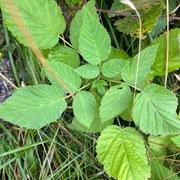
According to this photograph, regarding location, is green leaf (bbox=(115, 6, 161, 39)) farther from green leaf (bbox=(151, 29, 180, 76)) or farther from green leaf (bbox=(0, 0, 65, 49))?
green leaf (bbox=(0, 0, 65, 49))

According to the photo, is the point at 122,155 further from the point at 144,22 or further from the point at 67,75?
the point at 144,22

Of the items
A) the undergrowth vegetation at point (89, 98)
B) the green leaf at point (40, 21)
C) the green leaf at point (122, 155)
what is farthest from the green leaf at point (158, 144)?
the green leaf at point (40, 21)

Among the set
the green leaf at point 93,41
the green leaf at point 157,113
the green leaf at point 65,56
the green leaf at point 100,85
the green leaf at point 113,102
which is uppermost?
the green leaf at point 93,41

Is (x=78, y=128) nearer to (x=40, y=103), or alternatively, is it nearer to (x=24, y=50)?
(x=40, y=103)

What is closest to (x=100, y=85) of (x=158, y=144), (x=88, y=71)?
(x=88, y=71)

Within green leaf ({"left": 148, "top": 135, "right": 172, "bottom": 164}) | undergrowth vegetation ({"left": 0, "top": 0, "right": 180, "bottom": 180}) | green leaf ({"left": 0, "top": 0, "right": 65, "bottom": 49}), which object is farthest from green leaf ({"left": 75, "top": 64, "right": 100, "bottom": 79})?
green leaf ({"left": 148, "top": 135, "right": 172, "bottom": 164})

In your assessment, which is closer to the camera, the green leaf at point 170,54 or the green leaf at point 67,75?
the green leaf at point 67,75

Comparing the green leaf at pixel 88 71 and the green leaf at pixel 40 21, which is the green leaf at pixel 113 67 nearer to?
the green leaf at pixel 88 71
